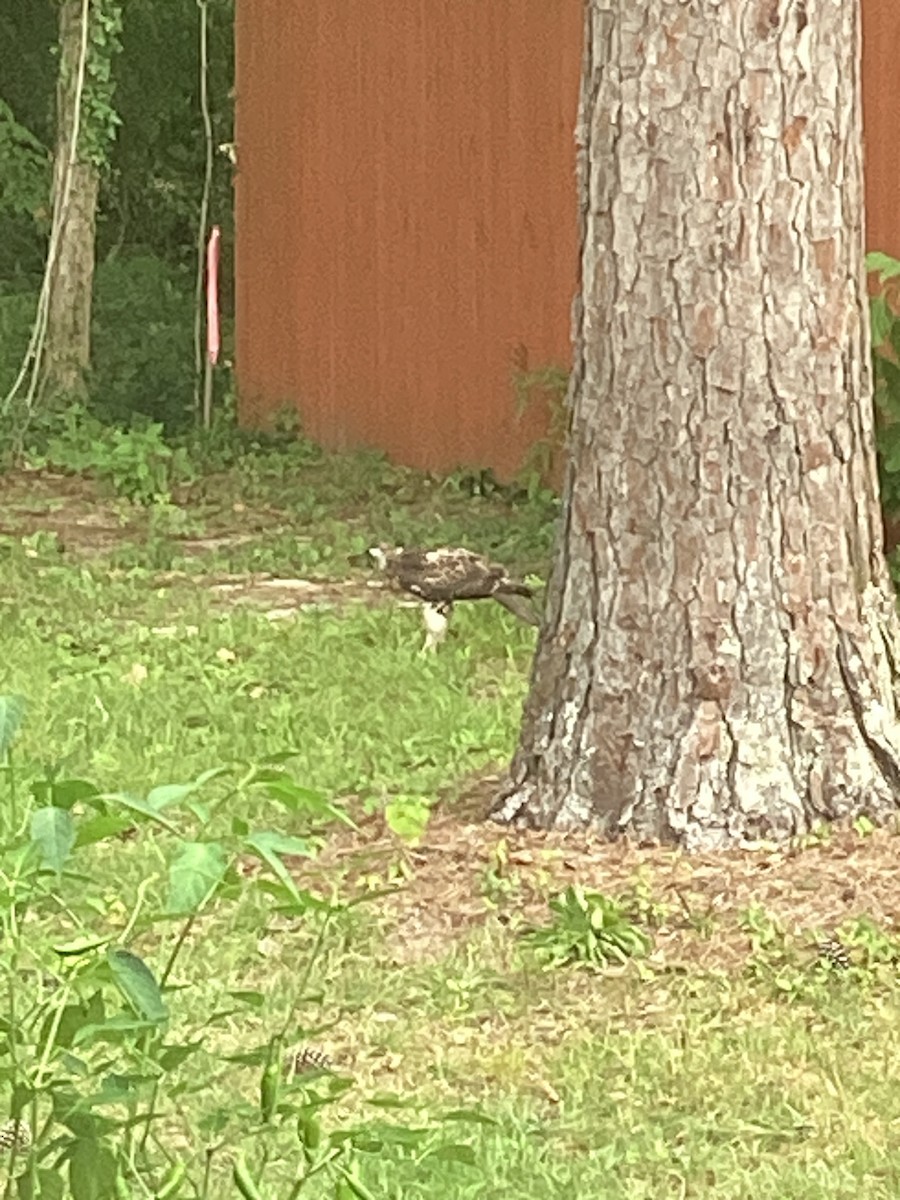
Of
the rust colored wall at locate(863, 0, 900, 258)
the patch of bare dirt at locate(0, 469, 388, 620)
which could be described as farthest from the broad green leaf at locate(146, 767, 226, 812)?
the rust colored wall at locate(863, 0, 900, 258)

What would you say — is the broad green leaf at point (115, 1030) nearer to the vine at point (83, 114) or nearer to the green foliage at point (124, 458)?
the green foliage at point (124, 458)

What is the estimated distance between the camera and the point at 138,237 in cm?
2172

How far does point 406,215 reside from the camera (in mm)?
13555

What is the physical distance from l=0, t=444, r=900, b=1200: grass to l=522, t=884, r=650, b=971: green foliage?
0.04m

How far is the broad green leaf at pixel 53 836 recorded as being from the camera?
215cm

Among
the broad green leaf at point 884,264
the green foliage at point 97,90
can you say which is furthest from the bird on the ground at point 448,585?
the green foliage at point 97,90

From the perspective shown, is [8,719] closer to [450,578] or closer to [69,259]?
[450,578]

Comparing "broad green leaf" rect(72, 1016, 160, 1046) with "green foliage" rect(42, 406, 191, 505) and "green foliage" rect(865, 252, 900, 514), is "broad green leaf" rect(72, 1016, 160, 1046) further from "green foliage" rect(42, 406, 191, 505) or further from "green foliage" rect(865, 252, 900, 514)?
"green foliage" rect(42, 406, 191, 505)

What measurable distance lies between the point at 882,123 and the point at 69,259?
254 inches

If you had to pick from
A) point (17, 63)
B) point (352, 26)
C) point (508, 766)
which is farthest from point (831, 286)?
point (17, 63)

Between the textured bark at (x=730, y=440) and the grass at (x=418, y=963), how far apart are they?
0.23 m

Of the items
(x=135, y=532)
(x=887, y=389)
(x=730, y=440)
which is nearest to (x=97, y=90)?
(x=135, y=532)

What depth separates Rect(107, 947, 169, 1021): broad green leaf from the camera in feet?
7.06

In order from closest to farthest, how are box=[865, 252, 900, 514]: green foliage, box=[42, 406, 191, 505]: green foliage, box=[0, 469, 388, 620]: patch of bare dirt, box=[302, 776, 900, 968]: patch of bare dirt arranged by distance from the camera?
box=[302, 776, 900, 968]: patch of bare dirt, box=[865, 252, 900, 514]: green foliage, box=[0, 469, 388, 620]: patch of bare dirt, box=[42, 406, 191, 505]: green foliage
